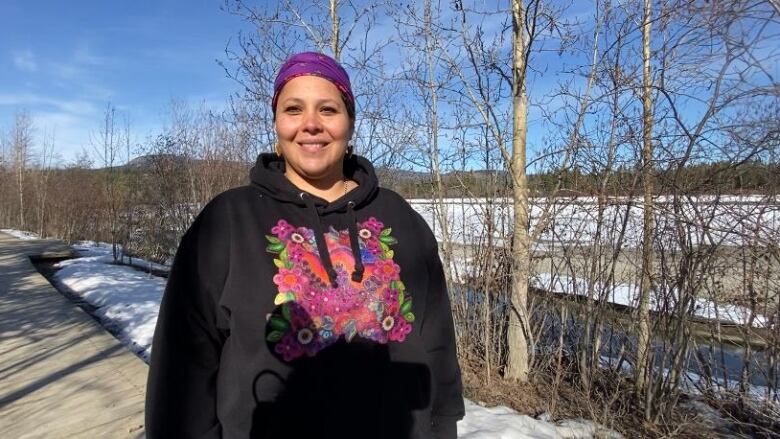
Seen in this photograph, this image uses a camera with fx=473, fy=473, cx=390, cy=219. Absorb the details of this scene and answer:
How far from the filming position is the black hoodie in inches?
49.6

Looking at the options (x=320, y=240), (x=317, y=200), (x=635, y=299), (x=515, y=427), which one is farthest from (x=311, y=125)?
(x=635, y=299)

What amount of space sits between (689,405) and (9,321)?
8984mm

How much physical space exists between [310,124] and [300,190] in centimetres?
21

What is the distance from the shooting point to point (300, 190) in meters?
1.48

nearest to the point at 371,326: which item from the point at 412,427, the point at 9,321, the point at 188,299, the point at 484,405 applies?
the point at 412,427

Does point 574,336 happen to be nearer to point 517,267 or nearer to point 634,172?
point 517,267

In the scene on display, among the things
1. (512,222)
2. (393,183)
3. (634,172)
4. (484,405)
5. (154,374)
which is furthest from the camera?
(393,183)

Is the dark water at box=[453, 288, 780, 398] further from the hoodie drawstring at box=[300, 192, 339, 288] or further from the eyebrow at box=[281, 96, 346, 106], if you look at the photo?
the eyebrow at box=[281, 96, 346, 106]

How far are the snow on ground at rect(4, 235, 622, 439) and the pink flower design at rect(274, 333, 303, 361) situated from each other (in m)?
3.21

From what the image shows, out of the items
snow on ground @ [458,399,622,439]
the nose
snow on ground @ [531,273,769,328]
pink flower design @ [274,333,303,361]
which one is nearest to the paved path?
snow on ground @ [458,399,622,439]

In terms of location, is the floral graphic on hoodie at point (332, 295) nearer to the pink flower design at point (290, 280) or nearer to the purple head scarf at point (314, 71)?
the pink flower design at point (290, 280)

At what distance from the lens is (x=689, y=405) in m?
4.75

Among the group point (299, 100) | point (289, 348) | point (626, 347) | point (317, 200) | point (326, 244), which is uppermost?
point (299, 100)

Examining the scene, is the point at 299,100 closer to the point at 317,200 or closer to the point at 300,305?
the point at 317,200
